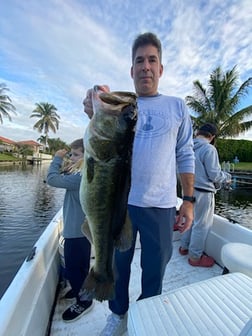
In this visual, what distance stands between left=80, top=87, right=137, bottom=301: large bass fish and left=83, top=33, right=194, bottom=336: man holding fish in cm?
30

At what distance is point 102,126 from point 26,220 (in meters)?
9.27

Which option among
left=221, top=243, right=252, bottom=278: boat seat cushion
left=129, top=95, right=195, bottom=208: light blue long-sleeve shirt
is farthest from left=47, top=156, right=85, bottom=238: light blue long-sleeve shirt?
left=221, top=243, right=252, bottom=278: boat seat cushion

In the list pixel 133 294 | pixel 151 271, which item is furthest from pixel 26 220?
pixel 151 271

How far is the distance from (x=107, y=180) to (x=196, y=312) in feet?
2.88

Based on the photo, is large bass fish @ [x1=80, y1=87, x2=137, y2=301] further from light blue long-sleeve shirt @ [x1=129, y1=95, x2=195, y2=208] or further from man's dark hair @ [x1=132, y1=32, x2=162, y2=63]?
man's dark hair @ [x1=132, y1=32, x2=162, y2=63]

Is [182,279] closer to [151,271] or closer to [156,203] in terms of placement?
[151,271]

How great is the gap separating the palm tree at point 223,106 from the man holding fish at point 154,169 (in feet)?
67.0

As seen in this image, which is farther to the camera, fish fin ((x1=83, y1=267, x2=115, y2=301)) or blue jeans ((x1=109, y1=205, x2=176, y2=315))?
blue jeans ((x1=109, y1=205, x2=176, y2=315))

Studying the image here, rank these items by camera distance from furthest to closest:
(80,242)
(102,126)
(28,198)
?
(28,198) → (80,242) → (102,126)

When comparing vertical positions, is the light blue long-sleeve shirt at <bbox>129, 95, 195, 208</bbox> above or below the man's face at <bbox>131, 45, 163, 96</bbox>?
below

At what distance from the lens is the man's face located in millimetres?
1820

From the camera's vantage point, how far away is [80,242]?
93.0 inches

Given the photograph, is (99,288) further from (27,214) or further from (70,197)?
(27,214)

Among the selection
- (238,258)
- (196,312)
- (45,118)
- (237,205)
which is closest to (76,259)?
(196,312)
